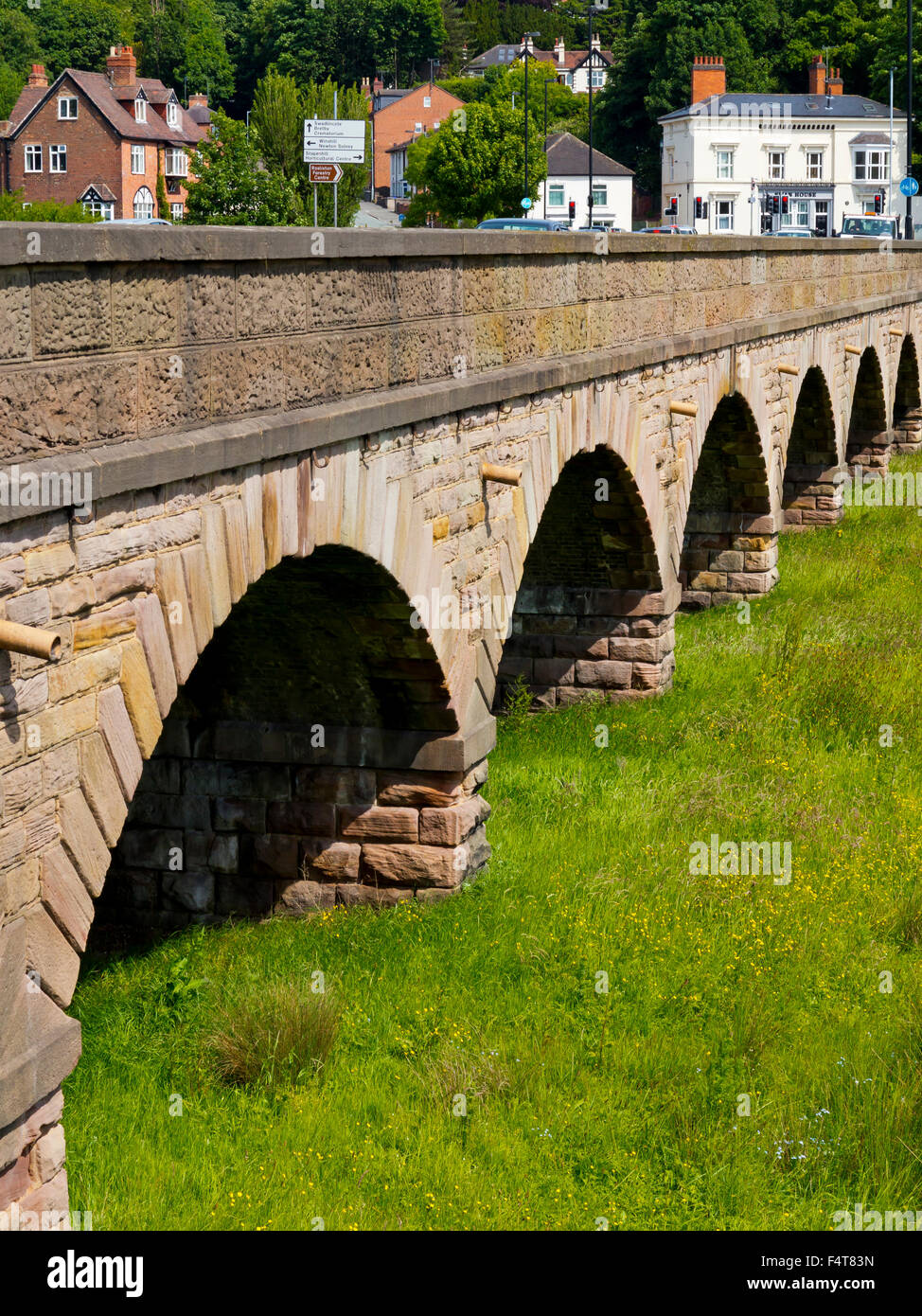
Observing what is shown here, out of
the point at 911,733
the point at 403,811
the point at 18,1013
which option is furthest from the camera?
the point at 911,733

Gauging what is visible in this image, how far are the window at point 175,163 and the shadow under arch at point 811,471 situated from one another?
4413cm

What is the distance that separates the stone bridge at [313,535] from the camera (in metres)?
5.76

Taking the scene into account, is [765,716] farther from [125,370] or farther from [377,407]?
[125,370]

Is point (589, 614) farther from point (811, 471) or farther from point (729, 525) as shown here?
point (811, 471)

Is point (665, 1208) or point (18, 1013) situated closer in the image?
point (18, 1013)

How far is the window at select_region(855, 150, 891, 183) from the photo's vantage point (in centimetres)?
7550

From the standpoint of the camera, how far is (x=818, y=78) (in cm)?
7831

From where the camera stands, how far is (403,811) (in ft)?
32.9

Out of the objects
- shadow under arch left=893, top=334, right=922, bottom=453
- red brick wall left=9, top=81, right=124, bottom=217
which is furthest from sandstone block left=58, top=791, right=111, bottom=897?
red brick wall left=9, top=81, right=124, bottom=217

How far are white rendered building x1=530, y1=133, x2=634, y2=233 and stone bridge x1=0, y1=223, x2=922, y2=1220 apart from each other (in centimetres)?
5531

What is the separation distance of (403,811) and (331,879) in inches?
23.9

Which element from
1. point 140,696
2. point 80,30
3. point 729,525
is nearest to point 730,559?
point 729,525

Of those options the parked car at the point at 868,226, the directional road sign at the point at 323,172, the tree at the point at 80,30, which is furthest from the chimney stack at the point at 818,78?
the directional road sign at the point at 323,172

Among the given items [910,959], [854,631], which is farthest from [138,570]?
[854,631]
